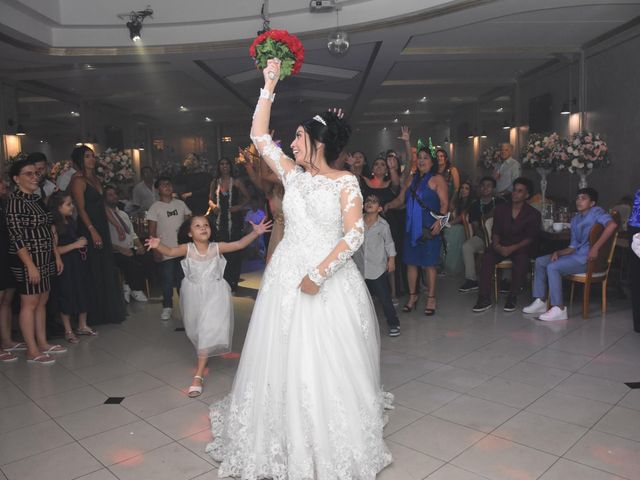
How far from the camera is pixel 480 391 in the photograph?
11.4ft

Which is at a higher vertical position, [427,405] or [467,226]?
[467,226]

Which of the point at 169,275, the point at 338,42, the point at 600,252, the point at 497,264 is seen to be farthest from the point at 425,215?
the point at 169,275

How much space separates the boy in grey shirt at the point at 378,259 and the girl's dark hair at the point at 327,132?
2.30 m

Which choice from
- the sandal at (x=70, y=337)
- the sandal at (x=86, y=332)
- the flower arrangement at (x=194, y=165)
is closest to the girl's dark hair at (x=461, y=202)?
the sandal at (x=86, y=332)

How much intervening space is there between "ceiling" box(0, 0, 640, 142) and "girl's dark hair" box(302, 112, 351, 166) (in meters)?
3.84

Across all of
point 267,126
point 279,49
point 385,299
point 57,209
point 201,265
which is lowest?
point 385,299

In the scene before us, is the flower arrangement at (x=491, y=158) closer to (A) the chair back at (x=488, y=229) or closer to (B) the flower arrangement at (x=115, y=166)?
(A) the chair back at (x=488, y=229)

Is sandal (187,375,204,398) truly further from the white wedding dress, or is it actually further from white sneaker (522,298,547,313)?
white sneaker (522,298,547,313)

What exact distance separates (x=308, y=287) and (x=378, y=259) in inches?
97.9

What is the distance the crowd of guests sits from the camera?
431 cm

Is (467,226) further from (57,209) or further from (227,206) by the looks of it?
(57,209)

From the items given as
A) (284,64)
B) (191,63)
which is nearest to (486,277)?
(284,64)

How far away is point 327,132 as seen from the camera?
99.3 inches

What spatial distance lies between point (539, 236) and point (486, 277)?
842 millimetres
